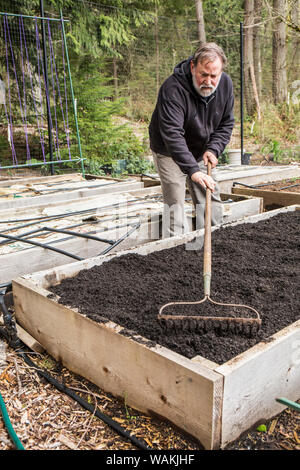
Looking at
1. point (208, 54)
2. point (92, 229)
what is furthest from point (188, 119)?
point (92, 229)

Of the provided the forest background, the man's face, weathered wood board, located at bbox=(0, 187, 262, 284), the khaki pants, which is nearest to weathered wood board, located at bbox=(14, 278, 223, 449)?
weathered wood board, located at bbox=(0, 187, 262, 284)

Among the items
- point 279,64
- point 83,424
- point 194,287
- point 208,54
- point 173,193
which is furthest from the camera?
point 279,64

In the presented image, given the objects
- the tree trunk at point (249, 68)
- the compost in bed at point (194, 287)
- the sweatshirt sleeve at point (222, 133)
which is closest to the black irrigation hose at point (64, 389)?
the compost in bed at point (194, 287)

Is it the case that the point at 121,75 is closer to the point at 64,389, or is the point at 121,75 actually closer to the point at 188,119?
the point at 188,119

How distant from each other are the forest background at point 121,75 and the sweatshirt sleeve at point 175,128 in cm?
410

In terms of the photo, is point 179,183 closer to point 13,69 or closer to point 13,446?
point 13,446

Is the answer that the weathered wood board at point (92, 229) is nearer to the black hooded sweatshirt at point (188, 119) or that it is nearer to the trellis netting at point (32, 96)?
the black hooded sweatshirt at point (188, 119)

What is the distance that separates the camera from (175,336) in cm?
166

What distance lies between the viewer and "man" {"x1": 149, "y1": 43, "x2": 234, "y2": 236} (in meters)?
2.73

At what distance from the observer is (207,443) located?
51.6 inches

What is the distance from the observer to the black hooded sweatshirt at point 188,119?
2.87 m

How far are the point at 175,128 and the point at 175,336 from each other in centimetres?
172

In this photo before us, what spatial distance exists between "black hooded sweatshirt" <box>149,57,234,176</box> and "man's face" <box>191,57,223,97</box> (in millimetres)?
78

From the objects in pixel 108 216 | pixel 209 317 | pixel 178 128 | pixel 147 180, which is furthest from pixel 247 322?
pixel 147 180
